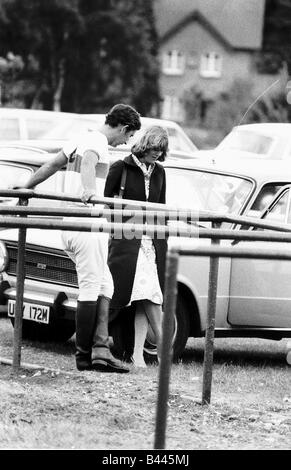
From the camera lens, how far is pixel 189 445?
581 centimetres

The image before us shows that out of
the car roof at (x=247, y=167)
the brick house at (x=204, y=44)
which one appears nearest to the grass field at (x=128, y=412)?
the car roof at (x=247, y=167)

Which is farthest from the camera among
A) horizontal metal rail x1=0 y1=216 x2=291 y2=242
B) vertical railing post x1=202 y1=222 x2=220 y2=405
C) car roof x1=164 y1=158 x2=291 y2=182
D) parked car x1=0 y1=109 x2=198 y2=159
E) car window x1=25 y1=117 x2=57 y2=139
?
car window x1=25 y1=117 x2=57 y2=139

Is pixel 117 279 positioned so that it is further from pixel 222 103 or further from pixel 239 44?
pixel 239 44

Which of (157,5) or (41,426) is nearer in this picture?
(41,426)

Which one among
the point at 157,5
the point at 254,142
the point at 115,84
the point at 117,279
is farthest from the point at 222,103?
the point at 117,279

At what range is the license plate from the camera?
9.14 m

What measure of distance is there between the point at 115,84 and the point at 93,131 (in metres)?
60.8

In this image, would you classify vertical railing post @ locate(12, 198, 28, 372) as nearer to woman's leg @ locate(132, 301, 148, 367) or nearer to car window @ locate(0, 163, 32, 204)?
woman's leg @ locate(132, 301, 148, 367)

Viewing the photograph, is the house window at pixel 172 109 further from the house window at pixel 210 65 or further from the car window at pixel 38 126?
the car window at pixel 38 126

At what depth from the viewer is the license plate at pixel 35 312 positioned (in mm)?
9141

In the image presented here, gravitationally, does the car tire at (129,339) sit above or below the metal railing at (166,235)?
below

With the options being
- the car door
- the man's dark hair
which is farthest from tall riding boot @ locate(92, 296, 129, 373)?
the car door

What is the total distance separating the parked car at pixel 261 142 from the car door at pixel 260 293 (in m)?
8.40

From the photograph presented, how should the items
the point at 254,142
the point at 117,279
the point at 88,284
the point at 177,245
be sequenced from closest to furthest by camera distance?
1. the point at 177,245
2. the point at 88,284
3. the point at 117,279
4. the point at 254,142
